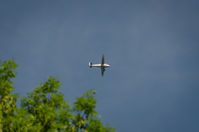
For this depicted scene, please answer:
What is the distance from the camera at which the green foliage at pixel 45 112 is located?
25.1 m

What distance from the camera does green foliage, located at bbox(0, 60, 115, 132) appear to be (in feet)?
82.2

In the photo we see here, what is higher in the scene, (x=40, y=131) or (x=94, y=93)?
(x=94, y=93)

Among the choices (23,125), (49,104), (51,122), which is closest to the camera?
(23,125)

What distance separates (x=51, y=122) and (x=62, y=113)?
128 cm

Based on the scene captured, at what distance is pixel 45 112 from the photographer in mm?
26859

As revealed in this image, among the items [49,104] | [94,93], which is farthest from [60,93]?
[94,93]

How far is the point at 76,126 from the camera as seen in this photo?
27.4 meters

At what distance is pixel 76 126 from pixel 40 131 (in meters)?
3.43

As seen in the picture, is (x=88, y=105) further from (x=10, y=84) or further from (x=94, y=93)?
(x=10, y=84)

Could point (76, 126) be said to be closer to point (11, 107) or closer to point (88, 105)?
point (88, 105)

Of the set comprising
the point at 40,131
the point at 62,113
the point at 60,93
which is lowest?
the point at 40,131

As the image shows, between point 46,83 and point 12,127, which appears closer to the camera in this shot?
point 12,127

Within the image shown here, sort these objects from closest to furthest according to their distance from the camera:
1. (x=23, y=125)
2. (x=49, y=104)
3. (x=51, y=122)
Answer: (x=23, y=125) < (x=51, y=122) < (x=49, y=104)

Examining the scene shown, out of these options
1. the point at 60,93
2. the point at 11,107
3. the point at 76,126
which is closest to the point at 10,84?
the point at 11,107
